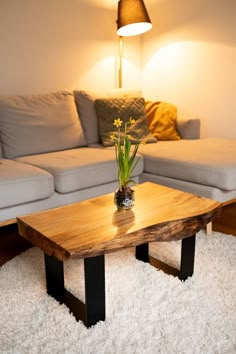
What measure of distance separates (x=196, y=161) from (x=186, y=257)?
795mm

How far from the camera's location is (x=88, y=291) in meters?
1.41

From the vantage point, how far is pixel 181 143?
300 centimetres

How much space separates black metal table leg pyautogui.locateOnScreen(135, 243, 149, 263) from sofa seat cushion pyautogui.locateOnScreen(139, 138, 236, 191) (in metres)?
0.63

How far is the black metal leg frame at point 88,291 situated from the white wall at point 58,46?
1983mm

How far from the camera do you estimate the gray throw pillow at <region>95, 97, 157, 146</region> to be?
3.00 metres

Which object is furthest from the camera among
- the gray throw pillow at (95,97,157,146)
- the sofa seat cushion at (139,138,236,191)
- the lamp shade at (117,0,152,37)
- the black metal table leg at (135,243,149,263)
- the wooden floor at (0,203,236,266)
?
the lamp shade at (117,0,152,37)

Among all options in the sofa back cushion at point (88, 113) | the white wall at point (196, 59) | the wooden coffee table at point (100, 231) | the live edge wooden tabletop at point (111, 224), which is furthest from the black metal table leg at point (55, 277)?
the white wall at point (196, 59)

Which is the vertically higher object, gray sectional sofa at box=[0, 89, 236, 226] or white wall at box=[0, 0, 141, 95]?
white wall at box=[0, 0, 141, 95]

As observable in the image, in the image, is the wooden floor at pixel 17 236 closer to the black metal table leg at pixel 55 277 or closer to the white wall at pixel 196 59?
the black metal table leg at pixel 55 277

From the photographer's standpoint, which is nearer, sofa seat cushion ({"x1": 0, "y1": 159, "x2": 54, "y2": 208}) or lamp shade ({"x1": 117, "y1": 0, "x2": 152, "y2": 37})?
sofa seat cushion ({"x1": 0, "y1": 159, "x2": 54, "y2": 208})

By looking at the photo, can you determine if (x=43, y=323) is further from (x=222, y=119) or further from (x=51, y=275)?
(x=222, y=119)

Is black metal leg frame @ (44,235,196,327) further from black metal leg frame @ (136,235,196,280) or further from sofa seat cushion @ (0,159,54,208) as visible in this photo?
sofa seat cushion @ (0,159,54,208)

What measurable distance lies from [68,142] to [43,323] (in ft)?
5.47

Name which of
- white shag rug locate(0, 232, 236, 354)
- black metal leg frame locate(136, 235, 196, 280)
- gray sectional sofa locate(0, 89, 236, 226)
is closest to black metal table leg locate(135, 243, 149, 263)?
white shag rug locate(0, 232, 236, 354)
